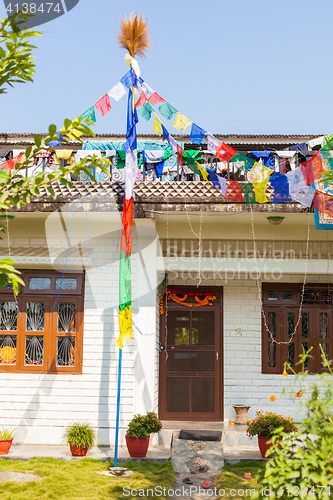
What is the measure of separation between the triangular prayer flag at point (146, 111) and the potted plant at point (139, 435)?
13.9 feet

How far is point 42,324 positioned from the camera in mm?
8641

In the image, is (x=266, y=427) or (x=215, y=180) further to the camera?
(x=215, y=180)

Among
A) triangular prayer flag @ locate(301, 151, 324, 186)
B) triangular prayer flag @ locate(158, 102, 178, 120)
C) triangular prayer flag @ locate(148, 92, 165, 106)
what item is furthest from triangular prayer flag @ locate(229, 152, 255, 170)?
triangular prayer flag @ locate(148, 92, 165, 106)

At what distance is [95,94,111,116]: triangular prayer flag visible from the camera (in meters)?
7.50

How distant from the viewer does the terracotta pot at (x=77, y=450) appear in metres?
7.47

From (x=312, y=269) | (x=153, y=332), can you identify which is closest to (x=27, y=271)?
(x=153, y=332)

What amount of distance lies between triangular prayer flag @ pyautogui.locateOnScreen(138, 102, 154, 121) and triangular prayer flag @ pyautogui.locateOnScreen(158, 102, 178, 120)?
0.14 metres

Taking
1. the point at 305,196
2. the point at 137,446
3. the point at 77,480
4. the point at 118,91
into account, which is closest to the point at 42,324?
the point at 137,446

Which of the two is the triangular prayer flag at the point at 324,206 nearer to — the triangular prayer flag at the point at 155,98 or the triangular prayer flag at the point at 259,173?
the triangular prayer flag at the point at 259,173

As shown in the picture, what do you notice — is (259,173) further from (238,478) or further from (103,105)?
(238,478)

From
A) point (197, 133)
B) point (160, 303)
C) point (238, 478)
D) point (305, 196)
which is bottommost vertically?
point (238, 478)

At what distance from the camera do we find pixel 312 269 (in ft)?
27.8

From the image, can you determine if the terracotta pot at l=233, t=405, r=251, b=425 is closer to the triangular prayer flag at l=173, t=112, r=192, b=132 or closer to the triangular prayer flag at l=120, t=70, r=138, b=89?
the triangular prayer flag at l=173, t=112, r=192, b=132

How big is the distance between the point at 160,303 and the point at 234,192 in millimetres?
3029
